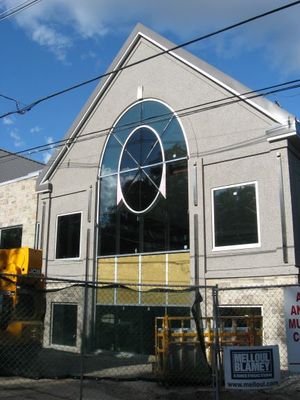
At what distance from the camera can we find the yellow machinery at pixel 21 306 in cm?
1259

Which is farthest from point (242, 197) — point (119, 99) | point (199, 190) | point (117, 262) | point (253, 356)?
point (253, 356)

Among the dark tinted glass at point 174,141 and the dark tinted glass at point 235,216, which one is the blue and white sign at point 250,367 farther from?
the dark tinted glass at point 174,141

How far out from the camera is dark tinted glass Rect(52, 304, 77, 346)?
1975 cm

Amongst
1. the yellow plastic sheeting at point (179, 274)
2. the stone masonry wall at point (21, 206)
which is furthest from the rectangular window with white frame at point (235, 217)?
the stone masonry wall at point (21, 206)

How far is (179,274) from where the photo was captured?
17781 millimetres

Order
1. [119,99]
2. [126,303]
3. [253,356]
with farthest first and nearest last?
[119,99] → [126,303] → [253,356]

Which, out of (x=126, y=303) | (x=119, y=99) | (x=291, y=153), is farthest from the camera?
(x=119, y=99)

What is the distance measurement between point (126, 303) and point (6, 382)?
26.5 ft

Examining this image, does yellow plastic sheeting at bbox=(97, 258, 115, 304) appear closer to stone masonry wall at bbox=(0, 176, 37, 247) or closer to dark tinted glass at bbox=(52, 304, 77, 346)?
dark tinted glass at bbox=(52, 304, 77, 346)

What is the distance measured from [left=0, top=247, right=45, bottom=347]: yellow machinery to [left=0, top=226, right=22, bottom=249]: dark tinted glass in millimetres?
9524

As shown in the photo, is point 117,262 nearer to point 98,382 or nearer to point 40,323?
point 40,323

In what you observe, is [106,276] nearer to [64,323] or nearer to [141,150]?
[64,323]

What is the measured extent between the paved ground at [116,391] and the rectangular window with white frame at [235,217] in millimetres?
5621

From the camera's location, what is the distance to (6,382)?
11258 millimetres
